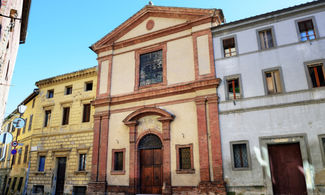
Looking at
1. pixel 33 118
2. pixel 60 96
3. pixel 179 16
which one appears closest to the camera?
pixel 179 16

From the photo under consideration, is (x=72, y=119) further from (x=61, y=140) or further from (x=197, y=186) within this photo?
(x=197, y=186)

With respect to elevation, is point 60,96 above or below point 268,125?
above

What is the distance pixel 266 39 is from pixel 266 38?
2.7 inches

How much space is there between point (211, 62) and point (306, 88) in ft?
18.0

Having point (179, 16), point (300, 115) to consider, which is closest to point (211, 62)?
point (179, 16)

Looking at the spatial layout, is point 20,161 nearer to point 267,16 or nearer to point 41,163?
point 41,163

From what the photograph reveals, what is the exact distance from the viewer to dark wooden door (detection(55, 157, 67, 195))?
66.7 ft

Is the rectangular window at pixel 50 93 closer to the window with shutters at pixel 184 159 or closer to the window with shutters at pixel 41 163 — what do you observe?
the window with shutters at pixel 41 163

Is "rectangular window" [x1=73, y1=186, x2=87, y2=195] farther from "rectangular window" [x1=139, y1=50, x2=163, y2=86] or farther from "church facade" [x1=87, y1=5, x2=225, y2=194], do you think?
"rectangular window" [x1=139, y1=50, x2=163, y2=86]

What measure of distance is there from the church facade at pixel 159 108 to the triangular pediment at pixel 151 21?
0.07 metres

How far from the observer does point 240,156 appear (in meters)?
14.2

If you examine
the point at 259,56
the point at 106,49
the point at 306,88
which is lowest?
the point at 306,88

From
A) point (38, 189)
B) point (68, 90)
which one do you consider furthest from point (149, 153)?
point (38, 189)

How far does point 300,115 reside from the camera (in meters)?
13.4
